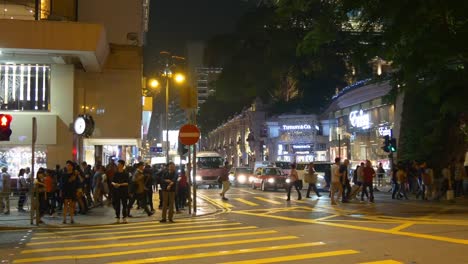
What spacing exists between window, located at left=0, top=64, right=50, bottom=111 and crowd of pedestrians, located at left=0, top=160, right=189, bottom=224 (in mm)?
3204

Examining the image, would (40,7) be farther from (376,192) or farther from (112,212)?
(376,192)

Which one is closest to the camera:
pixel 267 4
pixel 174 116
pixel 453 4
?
pixel 453 4

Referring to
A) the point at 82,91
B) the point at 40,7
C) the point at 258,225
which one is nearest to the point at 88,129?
the point at 82,91

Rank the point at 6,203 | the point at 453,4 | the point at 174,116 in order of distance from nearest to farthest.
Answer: the point at 453,4
the point at 6,203
the point at 174,116

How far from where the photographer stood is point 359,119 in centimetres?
4369

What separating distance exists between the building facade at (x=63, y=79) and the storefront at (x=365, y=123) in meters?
17.2

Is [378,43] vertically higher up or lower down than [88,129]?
higher up

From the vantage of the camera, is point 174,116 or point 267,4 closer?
point 267,4

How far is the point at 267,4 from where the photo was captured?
41.1 meters

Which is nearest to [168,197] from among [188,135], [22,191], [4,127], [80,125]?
[188,135]

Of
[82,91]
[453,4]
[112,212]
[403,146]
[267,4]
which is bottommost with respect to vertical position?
[112,212]

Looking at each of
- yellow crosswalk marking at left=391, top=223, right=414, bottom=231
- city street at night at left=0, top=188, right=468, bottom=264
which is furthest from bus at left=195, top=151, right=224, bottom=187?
yellow crosswalk marking at left=391, top=223, right=414, bottom=231

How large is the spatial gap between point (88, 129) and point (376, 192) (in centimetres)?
1695

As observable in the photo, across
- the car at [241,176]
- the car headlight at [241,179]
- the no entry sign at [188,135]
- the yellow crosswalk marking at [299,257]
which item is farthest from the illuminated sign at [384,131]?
the yellow crosswalk marking at [299,257]
